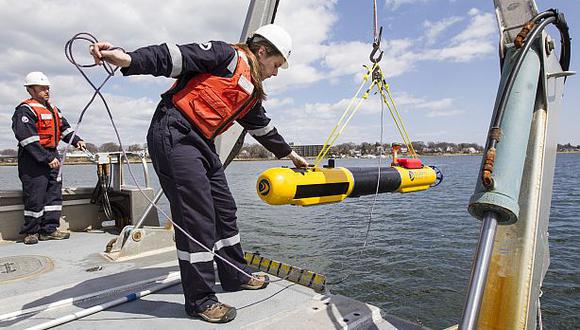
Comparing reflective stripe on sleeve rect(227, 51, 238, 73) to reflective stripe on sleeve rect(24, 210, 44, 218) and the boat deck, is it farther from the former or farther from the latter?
reflective stripe on sleeve rect(24, 210, 44, 218)

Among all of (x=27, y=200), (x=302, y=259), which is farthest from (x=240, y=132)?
(x=302, y=259)

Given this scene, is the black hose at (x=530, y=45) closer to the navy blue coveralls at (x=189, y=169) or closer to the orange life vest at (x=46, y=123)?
the navy blue coveralls at (x=189, y=169)

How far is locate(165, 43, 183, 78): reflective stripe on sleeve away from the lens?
1.95 metres

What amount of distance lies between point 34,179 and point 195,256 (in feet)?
9.64

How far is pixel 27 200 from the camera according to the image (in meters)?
3.99

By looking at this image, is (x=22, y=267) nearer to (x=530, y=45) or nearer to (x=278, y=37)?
(x=278, y=37)

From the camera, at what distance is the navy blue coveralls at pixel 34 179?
3.95 meters

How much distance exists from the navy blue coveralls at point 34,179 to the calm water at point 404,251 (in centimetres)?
343

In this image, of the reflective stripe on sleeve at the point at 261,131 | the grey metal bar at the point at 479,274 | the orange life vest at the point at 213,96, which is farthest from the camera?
the reflective stripe on sleeve at the point at 261,131

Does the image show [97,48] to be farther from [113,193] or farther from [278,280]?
[113,193]

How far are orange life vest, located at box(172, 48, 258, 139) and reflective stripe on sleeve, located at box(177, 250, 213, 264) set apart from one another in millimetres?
652

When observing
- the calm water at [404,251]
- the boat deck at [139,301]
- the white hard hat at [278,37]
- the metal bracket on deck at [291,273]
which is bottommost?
the calm water at [404,251]

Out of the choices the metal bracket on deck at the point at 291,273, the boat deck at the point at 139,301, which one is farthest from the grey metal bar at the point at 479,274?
the metal bracket on deck at the point at 291,273

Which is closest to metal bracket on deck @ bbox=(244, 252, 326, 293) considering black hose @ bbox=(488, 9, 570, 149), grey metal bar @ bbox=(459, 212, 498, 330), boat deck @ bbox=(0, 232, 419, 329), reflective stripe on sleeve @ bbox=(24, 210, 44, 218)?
boat deck @ bbox=(0, 232, 419, 329)
